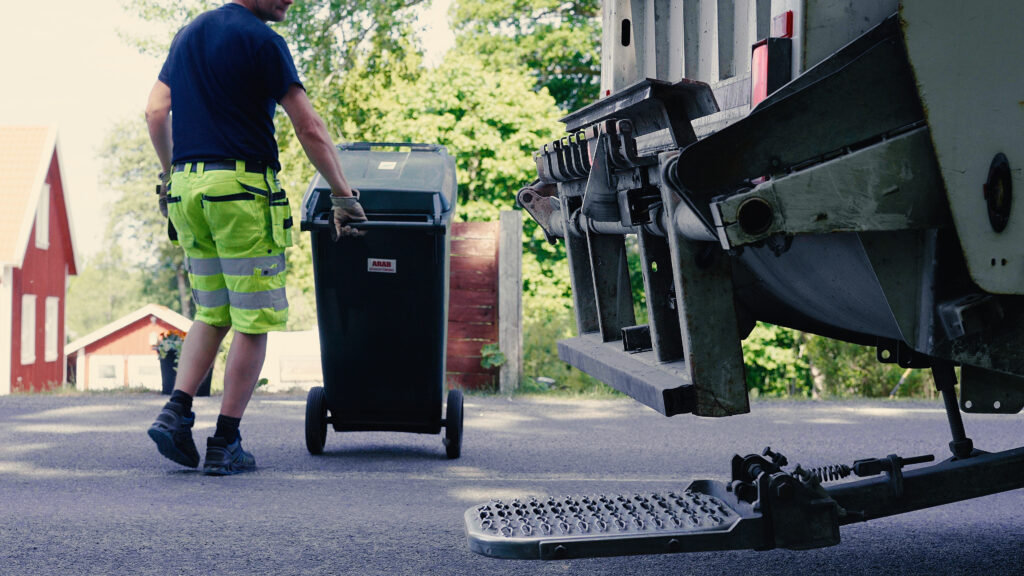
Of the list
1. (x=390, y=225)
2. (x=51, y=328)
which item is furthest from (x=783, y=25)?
(x=51, y=328)

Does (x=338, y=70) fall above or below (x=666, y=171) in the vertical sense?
above

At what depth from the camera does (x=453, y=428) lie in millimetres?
5262

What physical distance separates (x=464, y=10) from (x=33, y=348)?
14232 millimetres

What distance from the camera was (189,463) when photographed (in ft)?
15.2

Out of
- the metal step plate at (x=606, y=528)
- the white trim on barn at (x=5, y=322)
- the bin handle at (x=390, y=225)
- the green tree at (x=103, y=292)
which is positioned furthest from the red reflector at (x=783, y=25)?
the green tree at (x=103, y=292)

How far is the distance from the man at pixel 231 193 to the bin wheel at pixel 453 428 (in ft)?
3.38

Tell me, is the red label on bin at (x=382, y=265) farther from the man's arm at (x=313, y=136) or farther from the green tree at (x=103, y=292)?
the green tree at (x=103, y=292)

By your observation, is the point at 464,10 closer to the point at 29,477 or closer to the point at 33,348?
the point at 33,348

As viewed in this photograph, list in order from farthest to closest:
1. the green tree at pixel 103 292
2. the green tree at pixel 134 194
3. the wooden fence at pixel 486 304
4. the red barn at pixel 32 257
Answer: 1. the green tree at pixel 103 292
2. the green tree at pixel 134 194
3. the red barn at pixel 32 257
4. the wooden fence at pixel 486 304

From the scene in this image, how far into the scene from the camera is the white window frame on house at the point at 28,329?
27.0 m

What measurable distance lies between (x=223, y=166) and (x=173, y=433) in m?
1.12

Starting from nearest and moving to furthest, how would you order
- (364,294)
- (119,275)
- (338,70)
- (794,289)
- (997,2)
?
(997,2), (794,289), (364,294), (338,70), (119,275)

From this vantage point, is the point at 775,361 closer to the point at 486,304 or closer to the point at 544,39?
the point at 486,304

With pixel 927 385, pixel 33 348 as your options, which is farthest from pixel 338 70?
pixel 927 385
